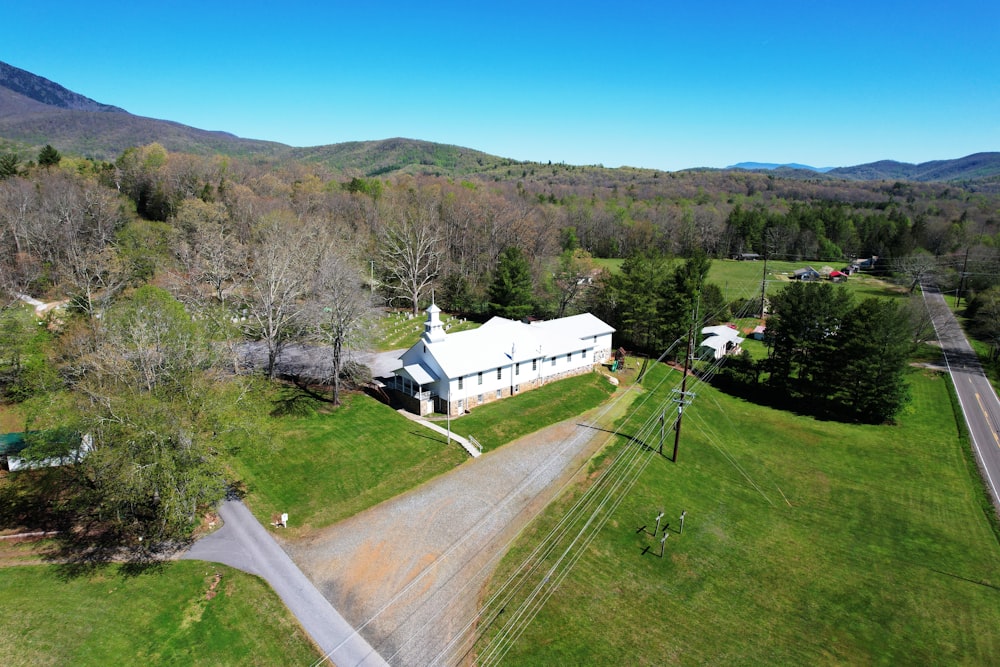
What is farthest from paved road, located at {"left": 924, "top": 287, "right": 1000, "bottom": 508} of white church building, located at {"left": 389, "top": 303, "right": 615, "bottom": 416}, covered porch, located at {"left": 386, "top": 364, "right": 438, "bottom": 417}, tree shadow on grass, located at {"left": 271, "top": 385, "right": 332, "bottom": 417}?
tree shadow on grass, located at {"left": 271, "top": 385, "right": 332, "bottom": 417}

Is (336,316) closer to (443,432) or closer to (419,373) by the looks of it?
(419,373)

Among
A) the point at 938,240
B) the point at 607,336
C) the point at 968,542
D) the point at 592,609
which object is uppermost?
the point at 938,240

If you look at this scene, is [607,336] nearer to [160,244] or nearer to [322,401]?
[322,401]

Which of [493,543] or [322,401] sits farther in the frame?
[322,401]

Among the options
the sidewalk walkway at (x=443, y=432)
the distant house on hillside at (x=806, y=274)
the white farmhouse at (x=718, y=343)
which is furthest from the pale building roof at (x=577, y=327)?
the distant house on hillside at (x=806, y=274)

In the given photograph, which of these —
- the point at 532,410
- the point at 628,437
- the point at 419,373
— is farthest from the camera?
the point at 532,410

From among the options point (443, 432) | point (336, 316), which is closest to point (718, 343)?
point (443, 432)

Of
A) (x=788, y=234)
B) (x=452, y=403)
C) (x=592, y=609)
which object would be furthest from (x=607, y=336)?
(x=788, y=234)
